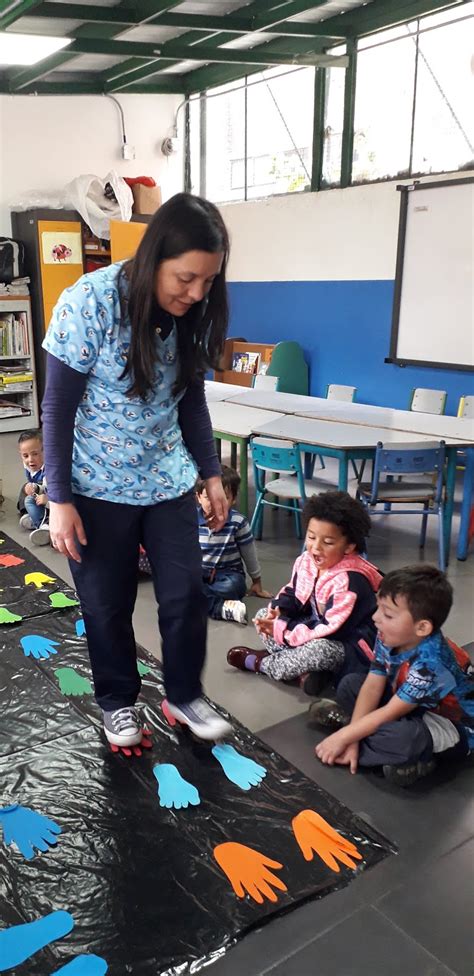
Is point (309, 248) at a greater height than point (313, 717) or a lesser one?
greater

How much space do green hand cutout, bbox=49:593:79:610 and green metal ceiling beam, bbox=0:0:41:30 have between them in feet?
10.9

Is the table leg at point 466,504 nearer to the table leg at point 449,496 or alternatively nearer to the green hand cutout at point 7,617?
the table leg at point 449,496

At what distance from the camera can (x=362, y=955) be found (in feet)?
4.38

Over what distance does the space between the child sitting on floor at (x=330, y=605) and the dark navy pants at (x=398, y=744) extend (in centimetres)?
32

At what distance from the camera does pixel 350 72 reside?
18.5ft

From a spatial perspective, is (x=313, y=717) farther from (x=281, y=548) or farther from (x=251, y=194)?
(x=251, y=194)

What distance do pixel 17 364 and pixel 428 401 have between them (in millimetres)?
3847

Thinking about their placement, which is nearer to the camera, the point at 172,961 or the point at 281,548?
the point at 172,961

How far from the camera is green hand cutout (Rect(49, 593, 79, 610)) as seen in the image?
2.82 m

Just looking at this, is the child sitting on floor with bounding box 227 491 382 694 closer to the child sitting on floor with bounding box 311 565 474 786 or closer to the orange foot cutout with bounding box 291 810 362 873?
the child sitting on floor with bounding box 311 565 474 786

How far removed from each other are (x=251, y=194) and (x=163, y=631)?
5.98 m

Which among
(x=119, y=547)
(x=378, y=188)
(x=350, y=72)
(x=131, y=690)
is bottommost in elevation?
(x=131, y=690)

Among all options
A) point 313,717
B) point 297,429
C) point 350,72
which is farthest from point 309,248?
point 313,717

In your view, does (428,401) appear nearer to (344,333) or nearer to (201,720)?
(344,333)
